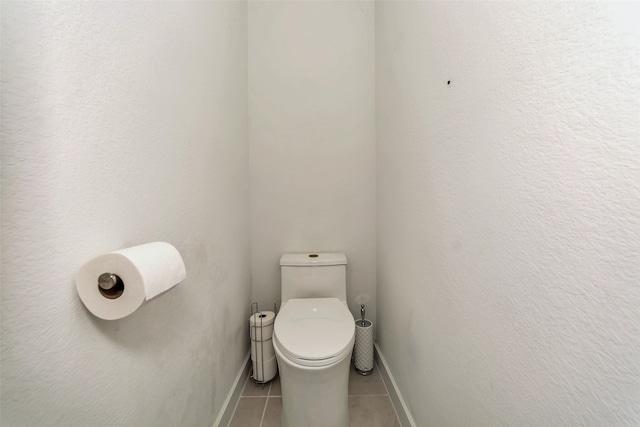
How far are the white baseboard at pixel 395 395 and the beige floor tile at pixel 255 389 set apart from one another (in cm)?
64

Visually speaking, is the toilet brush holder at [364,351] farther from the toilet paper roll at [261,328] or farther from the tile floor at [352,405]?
the toilet paper roll at [261,328]

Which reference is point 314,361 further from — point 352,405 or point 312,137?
point 312,137

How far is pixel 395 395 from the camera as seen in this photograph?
123 cm

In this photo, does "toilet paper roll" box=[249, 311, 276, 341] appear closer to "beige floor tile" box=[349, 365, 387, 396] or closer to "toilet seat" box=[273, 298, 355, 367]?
"toilet seat" box=[273, 298, 355, 367]

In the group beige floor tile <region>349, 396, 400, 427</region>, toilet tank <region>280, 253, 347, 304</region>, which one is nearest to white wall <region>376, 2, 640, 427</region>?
beige floor tile <region>349, 396, 400, 427</region>

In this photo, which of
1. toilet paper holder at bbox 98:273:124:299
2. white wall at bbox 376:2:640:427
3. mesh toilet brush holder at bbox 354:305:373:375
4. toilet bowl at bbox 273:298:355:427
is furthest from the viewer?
mesh toilet brush holder at bbox 354:305:373:375

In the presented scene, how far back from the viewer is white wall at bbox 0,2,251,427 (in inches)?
15.6

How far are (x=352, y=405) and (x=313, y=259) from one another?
0.75m

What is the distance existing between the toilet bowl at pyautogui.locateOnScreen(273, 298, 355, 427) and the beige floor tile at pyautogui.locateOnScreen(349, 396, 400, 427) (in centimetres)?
9

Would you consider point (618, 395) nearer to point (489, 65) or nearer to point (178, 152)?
point (489, 65)

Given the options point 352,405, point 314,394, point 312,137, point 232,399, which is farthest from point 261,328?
point 312,137

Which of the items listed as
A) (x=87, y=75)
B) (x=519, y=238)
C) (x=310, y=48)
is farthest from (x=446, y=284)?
(x=310, y=48)

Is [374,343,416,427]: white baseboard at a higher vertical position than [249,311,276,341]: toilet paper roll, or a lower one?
lower

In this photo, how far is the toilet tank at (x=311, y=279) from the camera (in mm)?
1507
